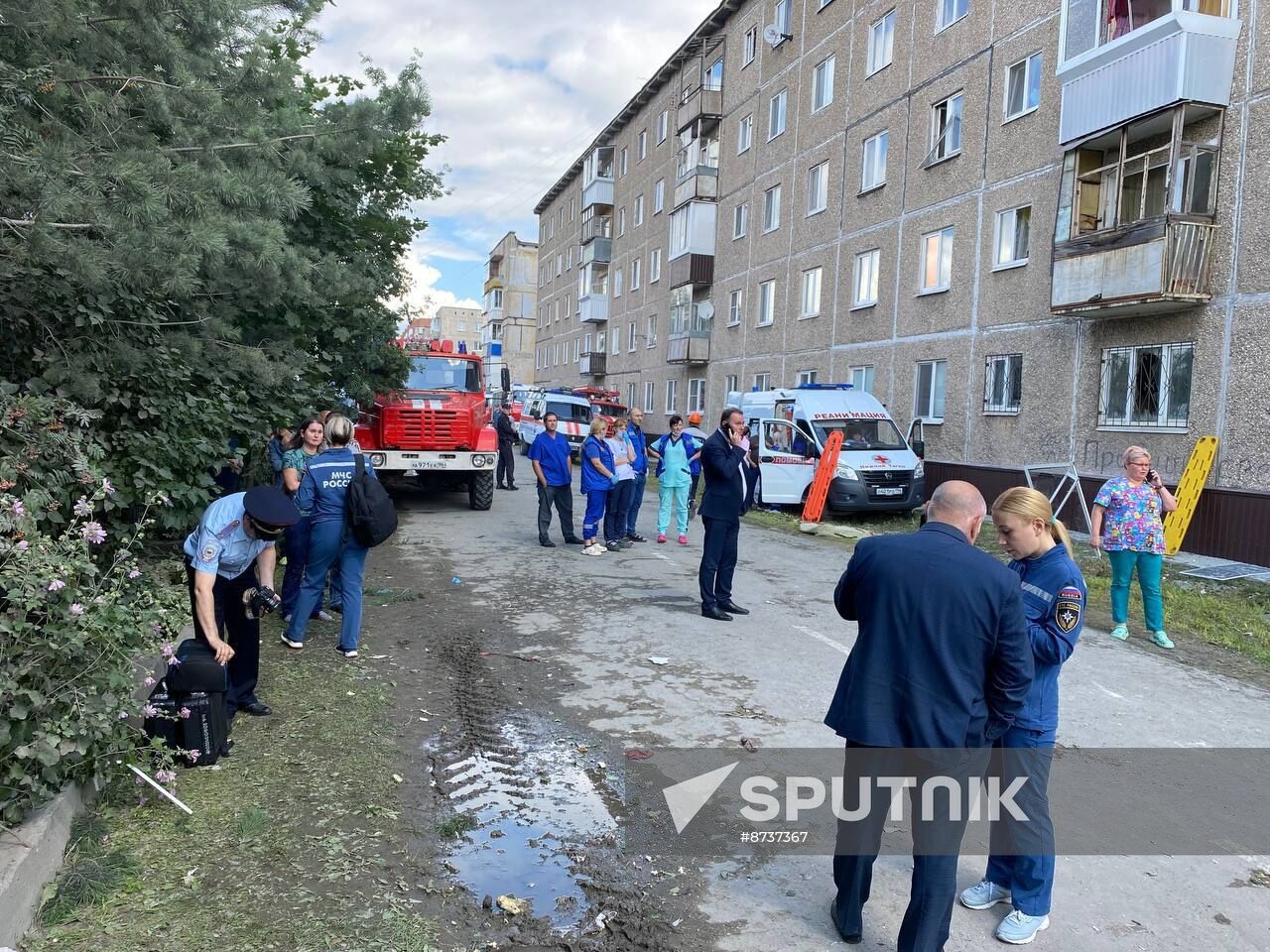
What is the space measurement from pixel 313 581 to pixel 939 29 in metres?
18.6

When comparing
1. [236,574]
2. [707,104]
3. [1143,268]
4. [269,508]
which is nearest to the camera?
[269,508]

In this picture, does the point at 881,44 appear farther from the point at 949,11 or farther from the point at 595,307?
the point at 595,307

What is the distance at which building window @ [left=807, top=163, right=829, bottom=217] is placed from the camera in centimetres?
2384

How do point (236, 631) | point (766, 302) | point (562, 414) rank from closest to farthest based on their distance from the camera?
point (236, 631) → point (766, 302) → point (562, 414)

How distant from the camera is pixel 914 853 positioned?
301 centimetres

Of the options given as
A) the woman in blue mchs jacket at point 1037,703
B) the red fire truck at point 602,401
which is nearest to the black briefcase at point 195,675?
the woman in blue mchs jacket at point 1037,703

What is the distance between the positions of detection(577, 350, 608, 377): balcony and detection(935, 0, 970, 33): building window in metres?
24.0

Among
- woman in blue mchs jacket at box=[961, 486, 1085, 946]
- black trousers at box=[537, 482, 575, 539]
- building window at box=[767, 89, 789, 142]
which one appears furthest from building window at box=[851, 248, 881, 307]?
woman in blue mchs jacket at box=[961, 486, 1085, 946]

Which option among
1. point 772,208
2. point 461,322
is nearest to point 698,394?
point 772,208

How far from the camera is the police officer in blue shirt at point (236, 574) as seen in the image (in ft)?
14.8

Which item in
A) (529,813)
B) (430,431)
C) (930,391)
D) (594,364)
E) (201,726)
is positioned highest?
(594,364)

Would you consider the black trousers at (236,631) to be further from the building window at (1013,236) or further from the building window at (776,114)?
the building window at (776,114)

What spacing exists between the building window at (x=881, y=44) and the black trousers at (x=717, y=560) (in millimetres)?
17461

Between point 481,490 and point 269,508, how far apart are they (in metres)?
10.7
